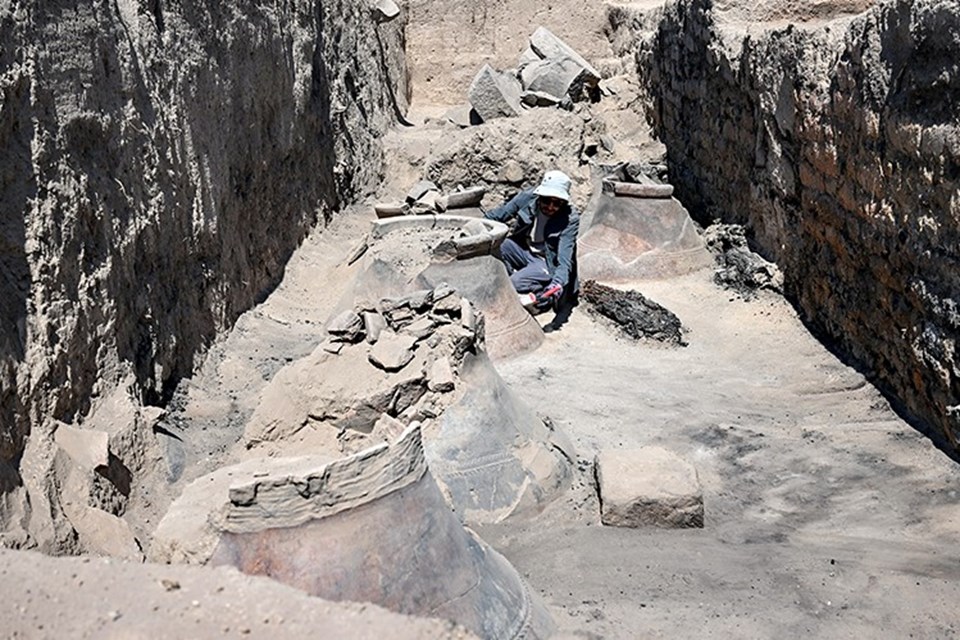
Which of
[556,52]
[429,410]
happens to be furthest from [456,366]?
[556,52]

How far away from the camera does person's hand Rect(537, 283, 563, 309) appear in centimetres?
646

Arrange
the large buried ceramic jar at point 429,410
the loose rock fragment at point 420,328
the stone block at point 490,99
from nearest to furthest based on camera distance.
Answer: the large buried ceramic jar at point 429,410
the loose rock fragment at point 420,328
the stone block at point 490,99

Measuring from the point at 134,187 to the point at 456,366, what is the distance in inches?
66.2

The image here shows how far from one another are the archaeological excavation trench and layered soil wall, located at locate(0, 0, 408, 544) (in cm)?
2

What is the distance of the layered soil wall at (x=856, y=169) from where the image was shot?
435 cm

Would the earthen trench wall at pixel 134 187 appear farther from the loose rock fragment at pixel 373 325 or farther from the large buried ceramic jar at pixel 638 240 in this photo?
the large buried ceramic jar at pixel 638 240

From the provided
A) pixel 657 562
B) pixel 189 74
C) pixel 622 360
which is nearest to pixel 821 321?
pixel 622 360

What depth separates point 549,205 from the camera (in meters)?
6.54

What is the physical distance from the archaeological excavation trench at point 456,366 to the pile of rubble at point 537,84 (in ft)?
7.99

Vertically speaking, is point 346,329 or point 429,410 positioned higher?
point 346,329

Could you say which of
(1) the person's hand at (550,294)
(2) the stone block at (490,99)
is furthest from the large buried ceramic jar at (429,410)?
(2) the stone block at (490,99)

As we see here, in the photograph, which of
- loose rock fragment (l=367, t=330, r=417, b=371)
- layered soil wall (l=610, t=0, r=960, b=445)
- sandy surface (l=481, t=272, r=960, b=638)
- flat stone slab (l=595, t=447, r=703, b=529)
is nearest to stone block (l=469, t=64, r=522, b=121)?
layered soil wall (l=610, t=0, r=960, b=445)

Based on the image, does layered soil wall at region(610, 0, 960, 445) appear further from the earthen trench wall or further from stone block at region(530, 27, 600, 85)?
the earthen trench wall

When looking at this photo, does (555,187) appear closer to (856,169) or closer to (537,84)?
(856,169)
